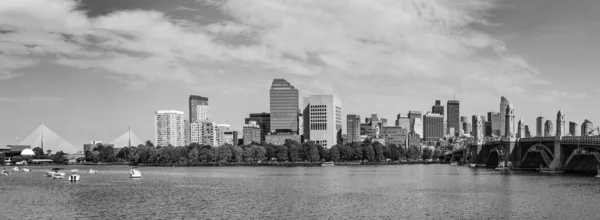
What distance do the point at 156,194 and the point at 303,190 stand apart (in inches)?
1023

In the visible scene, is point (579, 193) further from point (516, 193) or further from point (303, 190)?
point (303, 190)

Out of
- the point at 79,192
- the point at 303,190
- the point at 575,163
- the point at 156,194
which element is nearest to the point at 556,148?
the point at 575,163

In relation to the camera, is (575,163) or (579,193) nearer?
Result: (579,193)

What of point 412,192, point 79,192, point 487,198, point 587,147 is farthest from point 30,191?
point 587,147

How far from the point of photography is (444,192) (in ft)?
357

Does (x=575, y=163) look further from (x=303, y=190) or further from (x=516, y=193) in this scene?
(x=303, y=190)

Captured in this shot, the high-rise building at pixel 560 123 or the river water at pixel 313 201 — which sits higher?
the high-rise building at pixel 560 123

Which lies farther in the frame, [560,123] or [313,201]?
[560,123]

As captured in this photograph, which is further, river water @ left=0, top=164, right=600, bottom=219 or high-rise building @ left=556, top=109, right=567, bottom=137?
high-rise building @ left=556, top=109, right=567, bottom=137

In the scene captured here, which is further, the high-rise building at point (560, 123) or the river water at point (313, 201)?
the high-rise building at point (560, 123)

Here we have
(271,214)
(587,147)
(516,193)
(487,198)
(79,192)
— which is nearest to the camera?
(271,214)

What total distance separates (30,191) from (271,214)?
59.8 metres

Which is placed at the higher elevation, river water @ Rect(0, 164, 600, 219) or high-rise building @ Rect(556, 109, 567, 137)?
high-rise building @ Rect(556, 109, 567, 137)

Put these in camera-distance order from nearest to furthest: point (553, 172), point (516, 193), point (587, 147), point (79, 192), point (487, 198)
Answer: point (487, 198)
point (516, 193)
point (79, 192)
point (587, 147)
point (553, 172)
